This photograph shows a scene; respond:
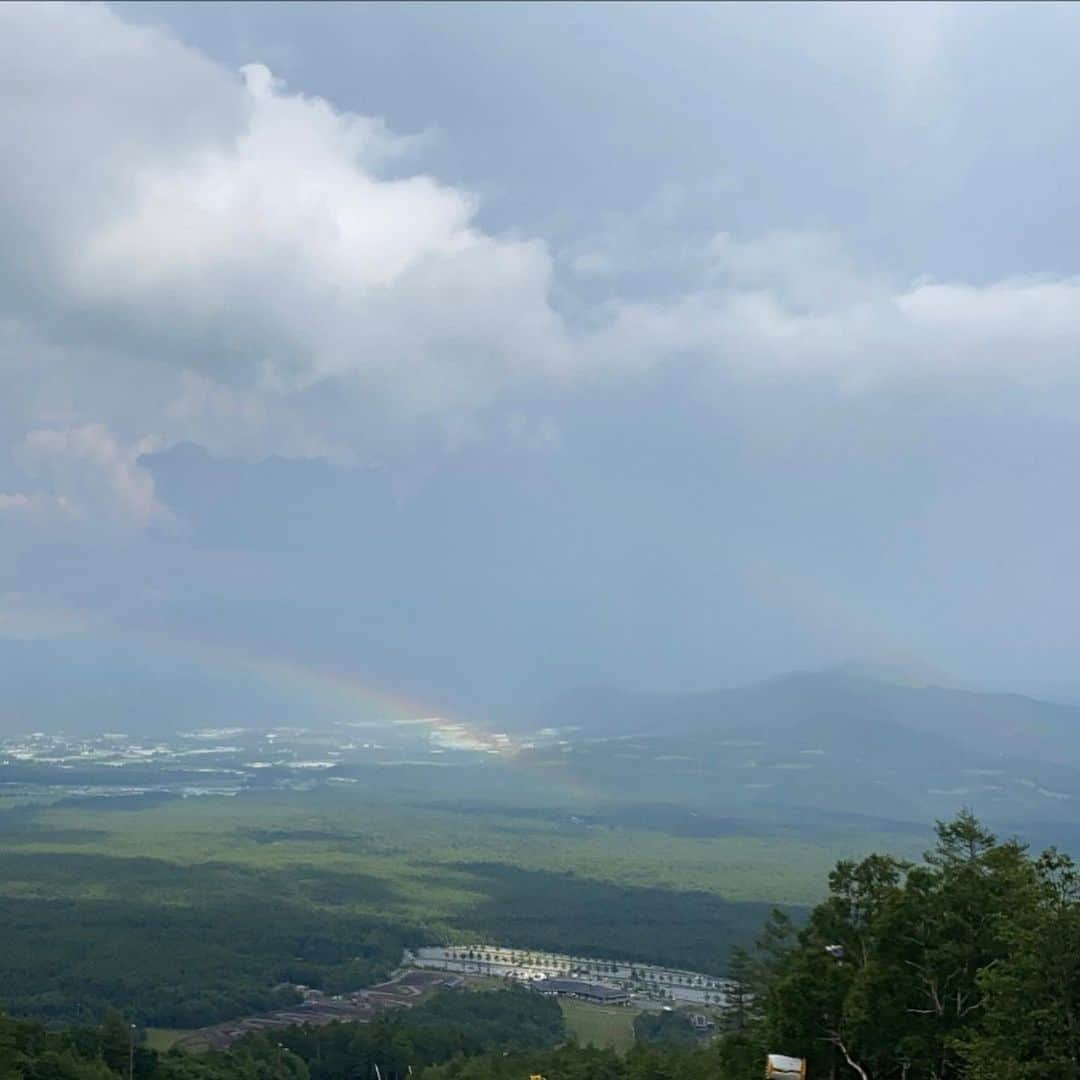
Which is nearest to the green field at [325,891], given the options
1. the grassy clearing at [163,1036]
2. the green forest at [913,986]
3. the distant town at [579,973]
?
the grassy clearing at [163,1036]

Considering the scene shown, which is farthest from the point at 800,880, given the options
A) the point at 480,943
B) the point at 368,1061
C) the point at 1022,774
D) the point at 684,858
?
the point at 1022,774

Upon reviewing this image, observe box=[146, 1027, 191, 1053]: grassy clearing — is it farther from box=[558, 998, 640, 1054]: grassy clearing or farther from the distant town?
box=[558, 998, 640, 1054]: grassy clearing

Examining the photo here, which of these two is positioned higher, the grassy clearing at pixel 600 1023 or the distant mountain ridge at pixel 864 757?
the distant mountain ridge at pixel 864 757

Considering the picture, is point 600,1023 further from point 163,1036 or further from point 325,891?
point 325,891

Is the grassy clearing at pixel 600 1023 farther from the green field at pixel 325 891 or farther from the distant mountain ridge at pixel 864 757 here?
the distant mountain ridge at pixel 864 757

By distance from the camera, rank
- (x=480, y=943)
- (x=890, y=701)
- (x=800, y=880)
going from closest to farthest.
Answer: (x=480, y=943)
(x=800, y=880)
(x=890, y=701)

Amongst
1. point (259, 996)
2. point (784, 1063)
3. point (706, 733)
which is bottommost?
point (259, 996)

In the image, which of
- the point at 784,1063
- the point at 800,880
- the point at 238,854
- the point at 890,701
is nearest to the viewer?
the point at 784,1063

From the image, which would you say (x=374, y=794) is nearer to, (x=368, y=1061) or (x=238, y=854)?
(x=238, y=854)

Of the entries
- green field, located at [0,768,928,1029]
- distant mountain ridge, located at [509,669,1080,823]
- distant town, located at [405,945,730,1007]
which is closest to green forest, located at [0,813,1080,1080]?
green field, located at [0,768,928,1029]
